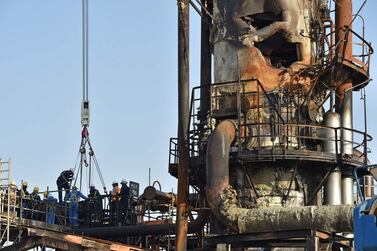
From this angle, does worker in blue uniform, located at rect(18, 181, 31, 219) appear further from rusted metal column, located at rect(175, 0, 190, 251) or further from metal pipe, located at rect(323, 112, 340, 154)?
metal pipe, located at rect(323, 112, 340, 154)

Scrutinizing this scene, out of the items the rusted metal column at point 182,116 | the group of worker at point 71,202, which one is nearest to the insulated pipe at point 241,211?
the rusted metal column at point 182,116

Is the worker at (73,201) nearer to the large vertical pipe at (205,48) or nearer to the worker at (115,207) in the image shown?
the worker at (115,207)

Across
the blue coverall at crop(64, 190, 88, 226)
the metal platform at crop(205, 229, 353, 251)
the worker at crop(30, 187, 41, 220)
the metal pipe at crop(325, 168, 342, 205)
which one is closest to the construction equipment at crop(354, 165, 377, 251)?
the metal platform at crop(205, 229, 353, 251)

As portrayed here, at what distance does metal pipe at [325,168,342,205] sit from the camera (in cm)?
2738

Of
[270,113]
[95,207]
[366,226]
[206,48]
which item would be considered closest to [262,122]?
[270,113]

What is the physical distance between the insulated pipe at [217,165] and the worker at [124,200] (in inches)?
300

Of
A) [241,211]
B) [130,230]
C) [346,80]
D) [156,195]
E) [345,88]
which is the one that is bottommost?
[130,230]

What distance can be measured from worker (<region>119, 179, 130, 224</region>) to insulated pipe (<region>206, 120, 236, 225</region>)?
300 inches

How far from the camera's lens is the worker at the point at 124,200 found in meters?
33.2

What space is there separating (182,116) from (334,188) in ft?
17.9

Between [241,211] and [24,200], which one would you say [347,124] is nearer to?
[241,211]

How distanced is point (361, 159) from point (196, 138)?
5410mm

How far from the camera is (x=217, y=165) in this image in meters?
26.0

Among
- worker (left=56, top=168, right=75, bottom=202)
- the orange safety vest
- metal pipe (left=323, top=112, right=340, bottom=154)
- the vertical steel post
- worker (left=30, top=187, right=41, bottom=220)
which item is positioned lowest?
worker (left=30, top=187, right=41, bottom=220)
